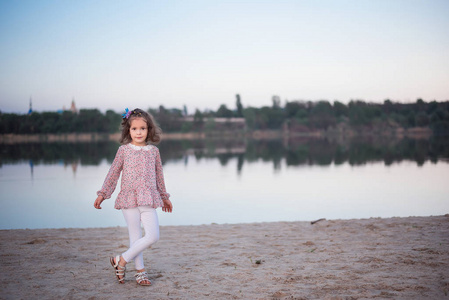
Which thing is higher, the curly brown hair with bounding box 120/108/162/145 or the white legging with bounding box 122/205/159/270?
the curly brown hair with bounding box 120/108/162/145

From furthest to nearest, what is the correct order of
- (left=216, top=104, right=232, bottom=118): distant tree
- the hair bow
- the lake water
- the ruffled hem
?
(left=216, top=104, right=232, bottom=118): distant tree
the lake water
the hair bow
the ruffled hem

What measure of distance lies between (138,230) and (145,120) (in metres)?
1.10

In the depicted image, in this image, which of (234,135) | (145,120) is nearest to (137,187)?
(145,120)

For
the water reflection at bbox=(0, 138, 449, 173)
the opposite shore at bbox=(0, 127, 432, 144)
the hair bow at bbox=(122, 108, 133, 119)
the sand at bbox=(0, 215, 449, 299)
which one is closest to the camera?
the sand at bbox=(0, 215, 449, 299)

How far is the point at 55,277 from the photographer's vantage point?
4.36 metres

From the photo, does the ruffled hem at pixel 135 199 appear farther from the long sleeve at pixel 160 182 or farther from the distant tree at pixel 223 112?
the distant tree at pixel 223 112

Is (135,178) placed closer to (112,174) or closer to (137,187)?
(137,187)

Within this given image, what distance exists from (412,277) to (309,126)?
130m

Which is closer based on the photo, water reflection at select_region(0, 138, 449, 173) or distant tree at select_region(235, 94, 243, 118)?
water reflection at select_region(0, 138, 449, 173)

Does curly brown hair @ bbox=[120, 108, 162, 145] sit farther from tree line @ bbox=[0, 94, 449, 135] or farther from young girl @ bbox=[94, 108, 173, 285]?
tree line @ bbox=[0, 94, 449, 135]

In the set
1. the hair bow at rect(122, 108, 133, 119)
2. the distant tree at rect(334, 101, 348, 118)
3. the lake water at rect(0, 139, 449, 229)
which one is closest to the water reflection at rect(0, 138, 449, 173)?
the lake water at rect(0, 139, 449, 229)

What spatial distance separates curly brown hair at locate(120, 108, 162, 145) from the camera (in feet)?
13.7

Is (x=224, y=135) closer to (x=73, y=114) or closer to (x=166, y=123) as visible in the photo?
(x=166, y=123)

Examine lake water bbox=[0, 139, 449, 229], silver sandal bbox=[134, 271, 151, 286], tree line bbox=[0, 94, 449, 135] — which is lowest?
lake water bbox=[0, 139, 449, 229]
